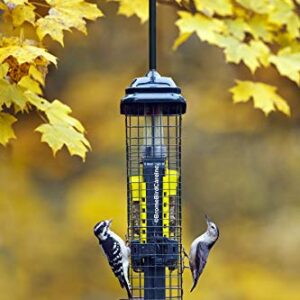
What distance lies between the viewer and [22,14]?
3.16 meters

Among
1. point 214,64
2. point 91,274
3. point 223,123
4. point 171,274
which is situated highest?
point 214,64

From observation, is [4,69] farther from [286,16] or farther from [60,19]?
[286,16]

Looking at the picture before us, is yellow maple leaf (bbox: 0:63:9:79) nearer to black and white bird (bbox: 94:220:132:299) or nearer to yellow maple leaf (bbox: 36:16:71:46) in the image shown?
yellow maple leaf (bbox: 36:16:71:46)

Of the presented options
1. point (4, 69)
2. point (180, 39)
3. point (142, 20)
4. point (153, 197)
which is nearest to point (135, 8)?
point (142, 20)

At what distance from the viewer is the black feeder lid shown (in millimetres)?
2766

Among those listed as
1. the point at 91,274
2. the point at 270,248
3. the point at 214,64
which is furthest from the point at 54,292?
the point at 214,64

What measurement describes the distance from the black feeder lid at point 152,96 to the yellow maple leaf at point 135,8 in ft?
3.59

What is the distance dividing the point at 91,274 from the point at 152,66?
1.70m

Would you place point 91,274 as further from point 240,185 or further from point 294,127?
point 294,127

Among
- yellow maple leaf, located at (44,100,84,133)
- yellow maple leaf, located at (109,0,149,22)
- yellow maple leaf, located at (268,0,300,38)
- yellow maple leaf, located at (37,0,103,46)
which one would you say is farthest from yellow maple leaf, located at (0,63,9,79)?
yellow maple leaf, located at (268,0,300,38)

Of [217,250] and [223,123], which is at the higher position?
[223,123]

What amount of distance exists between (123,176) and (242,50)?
891 mm

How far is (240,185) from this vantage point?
4281 millimetres

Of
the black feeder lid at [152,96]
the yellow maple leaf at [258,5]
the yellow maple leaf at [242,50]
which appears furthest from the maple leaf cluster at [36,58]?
the yellow maple leaf at [258,5]
